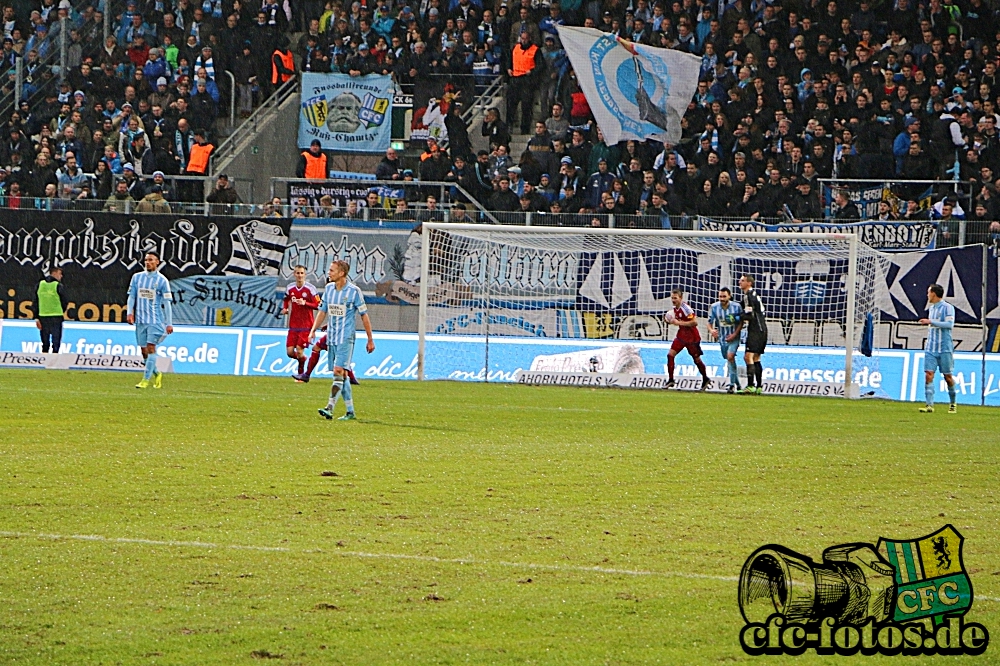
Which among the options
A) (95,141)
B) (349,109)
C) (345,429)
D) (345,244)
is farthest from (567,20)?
(345,429)

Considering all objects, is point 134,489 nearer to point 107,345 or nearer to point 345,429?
point 345,429

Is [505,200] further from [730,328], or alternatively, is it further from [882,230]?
[882,230]

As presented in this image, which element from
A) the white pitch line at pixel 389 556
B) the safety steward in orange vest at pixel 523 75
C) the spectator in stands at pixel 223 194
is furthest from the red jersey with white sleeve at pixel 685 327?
Answer: the white pitch line at pixel 389 556

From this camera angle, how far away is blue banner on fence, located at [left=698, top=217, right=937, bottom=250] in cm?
2369

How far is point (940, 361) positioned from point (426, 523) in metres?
12.9

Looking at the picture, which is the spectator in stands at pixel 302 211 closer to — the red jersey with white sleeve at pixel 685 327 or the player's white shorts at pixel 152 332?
the player's white shorts at pixel 152 332

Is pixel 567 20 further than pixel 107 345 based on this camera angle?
Yes

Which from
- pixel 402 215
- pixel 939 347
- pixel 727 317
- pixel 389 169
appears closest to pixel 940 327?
pixel 939 347

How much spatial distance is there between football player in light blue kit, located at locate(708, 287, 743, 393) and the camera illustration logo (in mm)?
15769

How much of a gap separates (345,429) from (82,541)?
6.68 meters

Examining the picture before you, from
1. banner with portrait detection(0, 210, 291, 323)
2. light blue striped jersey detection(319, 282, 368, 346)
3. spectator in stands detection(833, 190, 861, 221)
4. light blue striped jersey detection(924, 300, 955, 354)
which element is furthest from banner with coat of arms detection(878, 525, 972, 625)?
banner with portrait detection(0, 210, 291, 323)

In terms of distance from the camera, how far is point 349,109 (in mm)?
30125

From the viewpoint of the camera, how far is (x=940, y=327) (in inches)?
765

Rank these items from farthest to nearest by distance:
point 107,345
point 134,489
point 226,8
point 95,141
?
1. point 226,8
2. point 95,141
3. point 107,345
4. point 134,489
